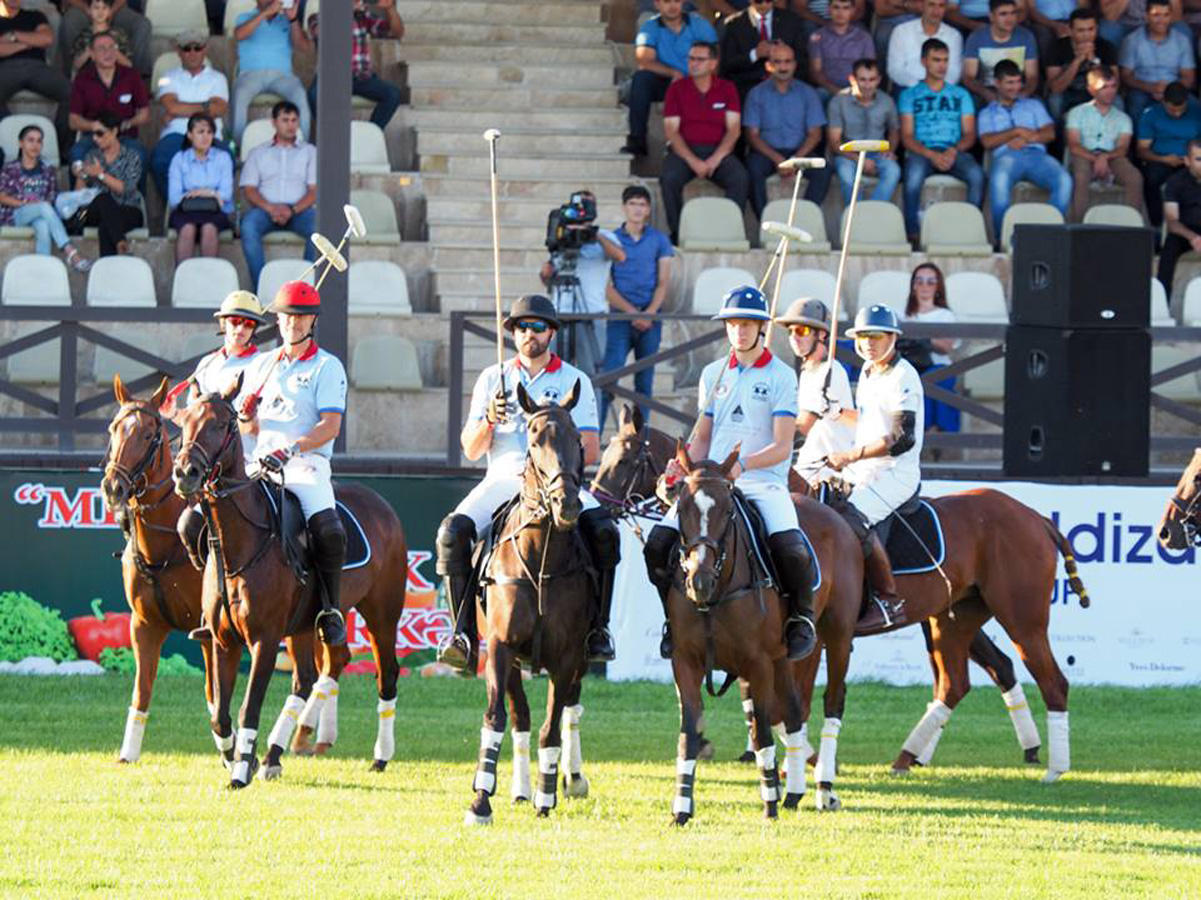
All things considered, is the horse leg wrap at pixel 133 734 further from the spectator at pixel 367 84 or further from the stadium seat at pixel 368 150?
the spectator at pixel 367 84

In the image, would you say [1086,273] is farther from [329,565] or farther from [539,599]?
[539,599]

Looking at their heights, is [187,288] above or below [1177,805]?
above

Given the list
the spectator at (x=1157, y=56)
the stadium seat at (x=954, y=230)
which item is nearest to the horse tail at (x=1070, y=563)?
the stadium seat at (x=954, y=230)

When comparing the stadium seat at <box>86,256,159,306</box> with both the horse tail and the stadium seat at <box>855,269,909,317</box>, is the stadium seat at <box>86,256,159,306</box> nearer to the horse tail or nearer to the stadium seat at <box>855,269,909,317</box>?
the stadium seat at <box>855,269,909,317</box>

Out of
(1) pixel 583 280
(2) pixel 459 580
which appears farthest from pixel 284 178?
(2) pixel 459 580

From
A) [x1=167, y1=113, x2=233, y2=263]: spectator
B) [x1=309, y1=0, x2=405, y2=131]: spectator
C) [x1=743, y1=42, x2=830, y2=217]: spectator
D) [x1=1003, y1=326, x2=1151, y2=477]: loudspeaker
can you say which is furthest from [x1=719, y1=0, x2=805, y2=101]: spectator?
[x1=1003, y1=326, x2=1151, y2=477]: loudspeaker

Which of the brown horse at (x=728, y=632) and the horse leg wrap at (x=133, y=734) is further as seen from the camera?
the horse leg wrap at (x=133, y=734)

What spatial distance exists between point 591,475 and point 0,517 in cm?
417

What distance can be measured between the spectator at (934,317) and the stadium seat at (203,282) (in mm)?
5611

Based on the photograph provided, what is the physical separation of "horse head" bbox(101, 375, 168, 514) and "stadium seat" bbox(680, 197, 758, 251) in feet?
29.9

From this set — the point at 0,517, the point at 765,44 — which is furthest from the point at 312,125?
the point at 0,517

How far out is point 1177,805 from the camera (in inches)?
500

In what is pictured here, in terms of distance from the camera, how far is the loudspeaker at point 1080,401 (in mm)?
16484

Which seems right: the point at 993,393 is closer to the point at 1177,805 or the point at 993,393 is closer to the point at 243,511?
the point at 1177,805
